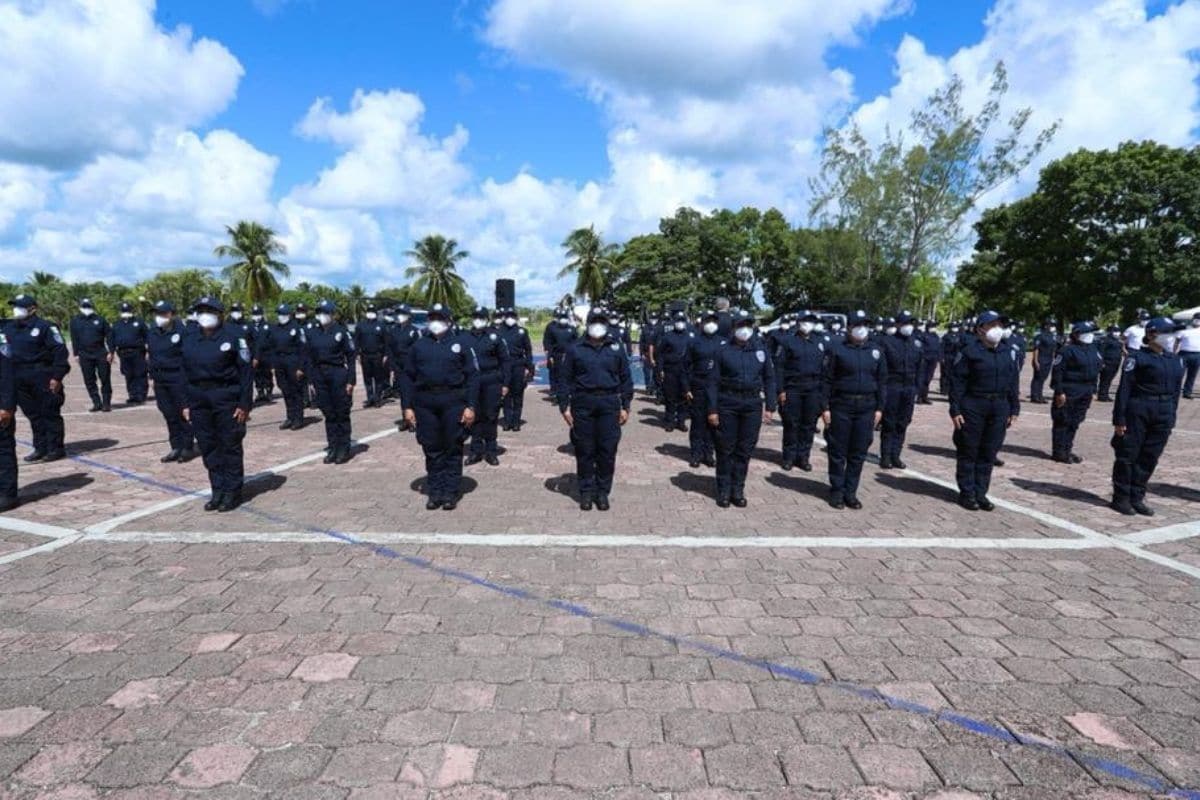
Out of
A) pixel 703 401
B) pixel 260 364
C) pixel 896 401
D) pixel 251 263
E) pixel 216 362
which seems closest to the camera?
pixel 216 362

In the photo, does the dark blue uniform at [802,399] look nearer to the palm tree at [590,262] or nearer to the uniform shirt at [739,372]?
the uniform shirt at [739,372]

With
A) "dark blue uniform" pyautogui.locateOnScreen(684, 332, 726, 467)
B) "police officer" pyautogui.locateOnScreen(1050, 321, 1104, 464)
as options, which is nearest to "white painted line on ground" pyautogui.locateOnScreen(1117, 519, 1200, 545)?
"police officer" pyautogui.locateOnScreen(1050, 321, 1104, 464)

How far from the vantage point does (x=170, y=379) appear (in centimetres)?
847

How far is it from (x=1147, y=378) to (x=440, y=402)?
7231 millimetres

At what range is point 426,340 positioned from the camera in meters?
6.20

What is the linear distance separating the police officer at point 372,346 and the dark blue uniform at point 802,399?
8.67m

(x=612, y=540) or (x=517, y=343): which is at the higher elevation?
(x=517, y=343)

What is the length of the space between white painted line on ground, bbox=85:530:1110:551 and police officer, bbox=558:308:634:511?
971mm

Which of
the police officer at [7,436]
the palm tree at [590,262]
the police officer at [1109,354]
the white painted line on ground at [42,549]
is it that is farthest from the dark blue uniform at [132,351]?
the palm tree at [590,262]

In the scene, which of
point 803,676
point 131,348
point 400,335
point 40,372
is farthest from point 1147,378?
point 131,348

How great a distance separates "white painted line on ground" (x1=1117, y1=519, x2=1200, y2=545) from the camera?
531 centimetres

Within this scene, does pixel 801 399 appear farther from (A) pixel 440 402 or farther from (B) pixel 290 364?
(B) pixel 290 364

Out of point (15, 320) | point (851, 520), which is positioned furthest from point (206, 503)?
point (851, 520)

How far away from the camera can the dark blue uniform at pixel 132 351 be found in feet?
39.3
